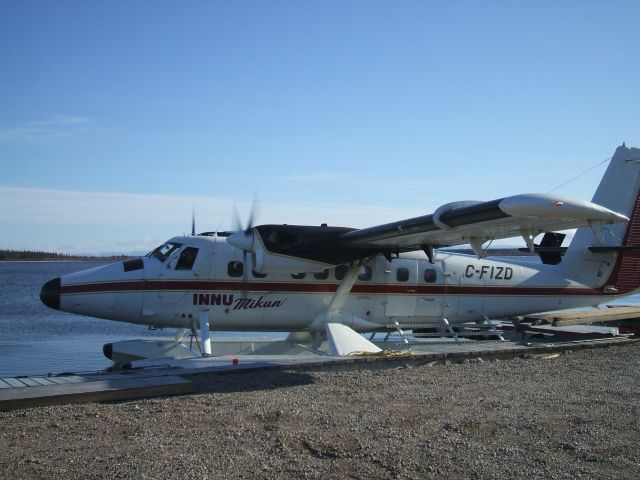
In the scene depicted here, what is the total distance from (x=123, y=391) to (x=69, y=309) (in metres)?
6.31

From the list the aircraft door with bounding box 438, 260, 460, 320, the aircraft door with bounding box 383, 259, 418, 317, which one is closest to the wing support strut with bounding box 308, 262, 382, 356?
the aircraft door with bounding box 383, 259, 418, 317

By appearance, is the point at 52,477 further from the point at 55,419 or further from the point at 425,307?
the point at 425,307

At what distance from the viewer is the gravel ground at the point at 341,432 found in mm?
5992

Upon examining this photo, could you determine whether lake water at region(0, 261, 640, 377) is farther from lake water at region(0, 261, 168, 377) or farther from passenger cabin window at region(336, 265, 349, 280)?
passenger cabin window at region(336, 265, 349, 280)

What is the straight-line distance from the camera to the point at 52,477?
5.64 m

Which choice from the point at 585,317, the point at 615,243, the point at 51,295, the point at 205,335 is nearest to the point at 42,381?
the point at 205,335

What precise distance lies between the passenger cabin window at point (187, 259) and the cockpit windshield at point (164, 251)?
24cm

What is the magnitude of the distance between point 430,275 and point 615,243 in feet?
16.6

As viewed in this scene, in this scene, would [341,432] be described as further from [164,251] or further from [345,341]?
[164,251]

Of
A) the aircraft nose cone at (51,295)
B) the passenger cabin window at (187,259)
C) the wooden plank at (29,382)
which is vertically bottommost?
the wooden plank at (29,382)

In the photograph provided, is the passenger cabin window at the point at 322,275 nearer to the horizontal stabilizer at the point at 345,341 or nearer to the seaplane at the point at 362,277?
the seaplane at the point at 362,277

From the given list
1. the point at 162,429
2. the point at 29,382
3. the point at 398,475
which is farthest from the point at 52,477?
the point at 29,382

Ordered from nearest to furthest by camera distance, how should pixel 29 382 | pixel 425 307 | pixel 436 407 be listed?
1. pixel 436 407
2. pixel 29 382
3. pixel 425 307

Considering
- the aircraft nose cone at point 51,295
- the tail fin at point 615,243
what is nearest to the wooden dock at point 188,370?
the tail fin at point 615,243
